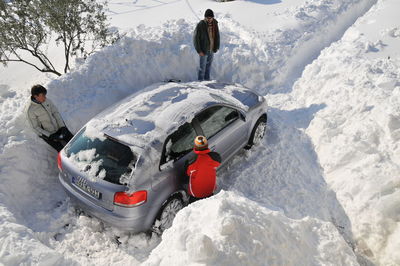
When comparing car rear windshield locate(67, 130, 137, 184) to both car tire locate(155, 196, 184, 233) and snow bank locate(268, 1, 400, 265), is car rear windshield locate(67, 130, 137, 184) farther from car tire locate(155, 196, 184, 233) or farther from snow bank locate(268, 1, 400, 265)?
snow bank locate(268, 1, 400, 265)

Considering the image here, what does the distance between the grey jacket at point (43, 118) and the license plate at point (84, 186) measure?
1418 mm

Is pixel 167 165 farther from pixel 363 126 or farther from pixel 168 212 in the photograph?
pixel 363 126

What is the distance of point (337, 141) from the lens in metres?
6.30

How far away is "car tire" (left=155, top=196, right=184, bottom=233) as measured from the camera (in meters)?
4.70

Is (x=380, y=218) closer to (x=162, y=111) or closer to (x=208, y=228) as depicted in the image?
(x=208, y=228)

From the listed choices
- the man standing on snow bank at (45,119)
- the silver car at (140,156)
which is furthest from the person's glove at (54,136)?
the silver car at (140,156)

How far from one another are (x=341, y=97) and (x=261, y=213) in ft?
14.1

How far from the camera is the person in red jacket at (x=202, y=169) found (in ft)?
14.8

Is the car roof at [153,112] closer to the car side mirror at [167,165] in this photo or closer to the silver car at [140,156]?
the silver car at [140,156]

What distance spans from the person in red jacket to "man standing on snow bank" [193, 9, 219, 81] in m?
3.84

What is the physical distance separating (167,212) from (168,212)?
27 millimetres

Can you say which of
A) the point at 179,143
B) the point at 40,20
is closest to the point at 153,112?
the point at 179,143

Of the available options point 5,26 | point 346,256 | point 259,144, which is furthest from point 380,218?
point 5,26

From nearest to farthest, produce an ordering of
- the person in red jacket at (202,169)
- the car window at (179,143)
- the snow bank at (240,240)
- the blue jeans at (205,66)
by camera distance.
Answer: the snow bank at (240,240), the person in red jacket at (202,169), the car window at (179,143), the blue jeans at (205,66)
